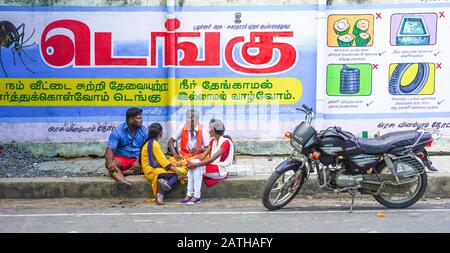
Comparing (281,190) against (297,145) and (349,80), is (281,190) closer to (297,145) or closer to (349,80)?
(297,145)

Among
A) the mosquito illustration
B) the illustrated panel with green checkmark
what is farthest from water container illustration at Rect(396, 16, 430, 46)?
the mosquito illustration

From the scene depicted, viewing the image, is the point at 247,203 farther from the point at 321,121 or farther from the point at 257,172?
the point at 321,121

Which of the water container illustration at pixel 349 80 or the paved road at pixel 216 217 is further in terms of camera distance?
the water container illustration at pixel 349 80

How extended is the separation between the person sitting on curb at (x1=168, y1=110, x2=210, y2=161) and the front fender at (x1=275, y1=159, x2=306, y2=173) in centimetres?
173

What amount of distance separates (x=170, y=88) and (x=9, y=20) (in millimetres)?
2544

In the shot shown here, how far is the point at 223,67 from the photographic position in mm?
10492

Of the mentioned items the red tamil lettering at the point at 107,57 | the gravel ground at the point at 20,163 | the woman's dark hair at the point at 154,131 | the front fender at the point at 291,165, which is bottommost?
the gravel ground at the point at 20,163

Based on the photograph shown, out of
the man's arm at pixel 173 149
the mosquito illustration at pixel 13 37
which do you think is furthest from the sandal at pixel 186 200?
the mosquito illustration at pixel 13 37

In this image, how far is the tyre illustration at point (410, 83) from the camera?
409 inches

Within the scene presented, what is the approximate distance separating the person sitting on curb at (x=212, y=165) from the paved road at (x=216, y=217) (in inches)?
8.3

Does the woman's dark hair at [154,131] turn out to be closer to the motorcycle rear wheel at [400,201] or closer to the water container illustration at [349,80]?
the motorcycle rear wheel at [400,201]

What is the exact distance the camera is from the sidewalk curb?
8.84 m

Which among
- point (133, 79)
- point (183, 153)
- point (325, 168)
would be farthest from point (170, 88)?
point (325, 168)

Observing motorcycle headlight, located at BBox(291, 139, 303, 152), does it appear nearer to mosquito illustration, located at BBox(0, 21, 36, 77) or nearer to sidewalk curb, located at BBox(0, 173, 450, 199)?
sidewalk curb, located at BBox(0, 173, 450, 199)
